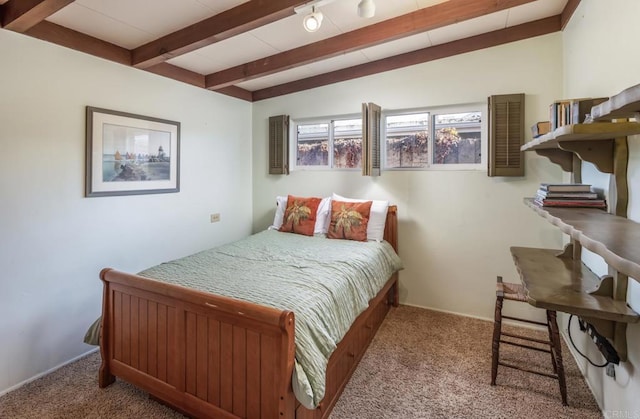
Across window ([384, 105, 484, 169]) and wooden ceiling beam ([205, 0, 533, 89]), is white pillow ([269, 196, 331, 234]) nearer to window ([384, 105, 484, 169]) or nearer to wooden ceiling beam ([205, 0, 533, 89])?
window ([384, 105, 484, 169])

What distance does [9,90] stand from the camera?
6.84 feet

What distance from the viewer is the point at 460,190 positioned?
3158 millimetres

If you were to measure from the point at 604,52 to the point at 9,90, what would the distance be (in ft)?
11.9

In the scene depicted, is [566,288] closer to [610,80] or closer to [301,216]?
[610,80]

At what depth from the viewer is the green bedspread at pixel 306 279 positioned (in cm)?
156

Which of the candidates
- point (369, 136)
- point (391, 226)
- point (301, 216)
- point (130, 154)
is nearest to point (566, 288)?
point (391, 226)

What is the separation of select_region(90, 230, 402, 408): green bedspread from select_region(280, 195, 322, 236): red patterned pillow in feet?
0.87

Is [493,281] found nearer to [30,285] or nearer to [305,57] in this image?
[305,57]

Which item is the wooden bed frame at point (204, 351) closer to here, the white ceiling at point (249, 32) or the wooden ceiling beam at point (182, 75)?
the white ceiling at point (249, 32)

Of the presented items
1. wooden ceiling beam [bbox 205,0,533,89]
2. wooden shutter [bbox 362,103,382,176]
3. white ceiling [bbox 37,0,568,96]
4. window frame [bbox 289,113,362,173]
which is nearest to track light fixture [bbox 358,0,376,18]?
white ceiling [bbox 37,0,568,96]

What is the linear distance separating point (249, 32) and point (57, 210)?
6.46ft

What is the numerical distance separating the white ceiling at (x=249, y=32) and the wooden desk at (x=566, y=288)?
1912 millimetres

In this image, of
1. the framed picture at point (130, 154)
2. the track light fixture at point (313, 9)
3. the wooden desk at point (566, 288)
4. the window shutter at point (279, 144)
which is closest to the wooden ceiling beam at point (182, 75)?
the framed picture at point (130, 154)

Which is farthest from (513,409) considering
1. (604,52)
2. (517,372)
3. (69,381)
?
(69,381)
